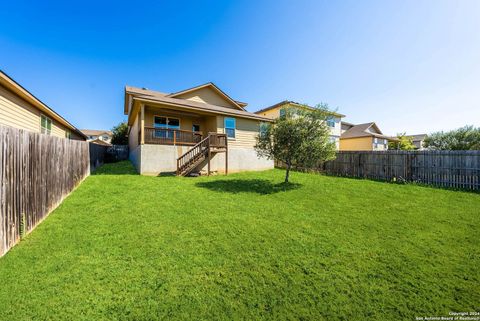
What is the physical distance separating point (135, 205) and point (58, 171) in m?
2.41

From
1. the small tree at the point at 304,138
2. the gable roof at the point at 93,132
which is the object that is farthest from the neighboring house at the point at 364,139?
the gable roof at the point at 93,132

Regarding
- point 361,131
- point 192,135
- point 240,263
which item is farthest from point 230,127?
point 361,131

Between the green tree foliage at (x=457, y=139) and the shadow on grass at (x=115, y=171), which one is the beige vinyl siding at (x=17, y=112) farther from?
the green tree foliage at (x=457, y=139)

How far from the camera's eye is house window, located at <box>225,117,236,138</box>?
48.6ft

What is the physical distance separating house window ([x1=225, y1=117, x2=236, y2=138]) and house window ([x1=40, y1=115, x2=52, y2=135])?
10732 millimetres

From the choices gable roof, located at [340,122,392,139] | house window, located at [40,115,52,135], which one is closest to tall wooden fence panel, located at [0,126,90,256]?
house window, located at [40,115,52,135]

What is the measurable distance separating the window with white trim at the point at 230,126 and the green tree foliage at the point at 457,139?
2782cm

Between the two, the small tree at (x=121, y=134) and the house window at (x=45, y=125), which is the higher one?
the small tree at (x=121, y=134)

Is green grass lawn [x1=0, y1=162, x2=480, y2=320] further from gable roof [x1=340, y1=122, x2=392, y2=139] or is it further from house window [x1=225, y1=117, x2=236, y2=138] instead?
gable roof [x1=340, y1=122, x2=392, y2=139]

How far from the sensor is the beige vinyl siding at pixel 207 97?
55.5ft

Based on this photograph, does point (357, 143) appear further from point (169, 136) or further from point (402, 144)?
point (169, 136)

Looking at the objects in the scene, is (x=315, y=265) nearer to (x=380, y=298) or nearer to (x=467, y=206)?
(x=380, y=298)

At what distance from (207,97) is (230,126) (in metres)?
4.85

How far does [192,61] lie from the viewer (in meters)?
16.7
